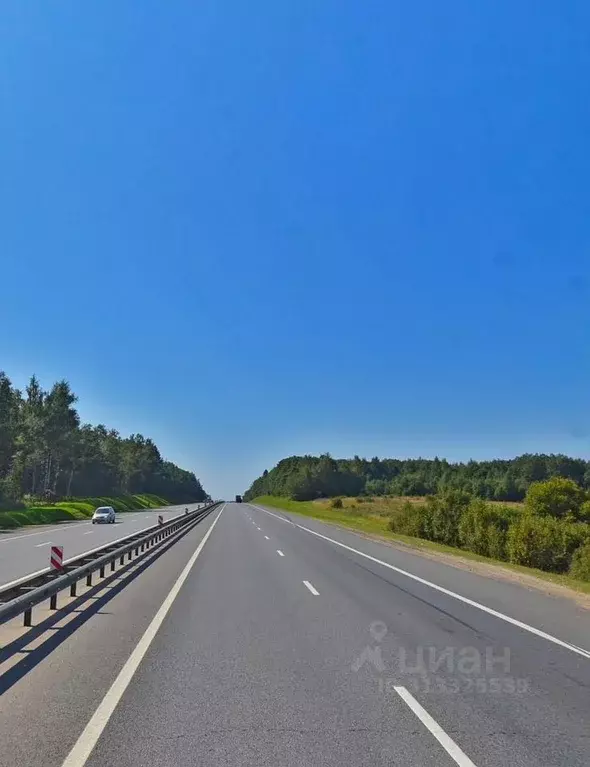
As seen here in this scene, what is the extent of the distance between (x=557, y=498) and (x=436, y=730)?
73478 millimetres

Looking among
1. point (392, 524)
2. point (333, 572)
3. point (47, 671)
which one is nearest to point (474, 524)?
point (392, 524)

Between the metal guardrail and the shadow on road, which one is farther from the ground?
the metal guardrail

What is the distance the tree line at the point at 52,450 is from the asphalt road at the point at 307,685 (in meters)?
48.3

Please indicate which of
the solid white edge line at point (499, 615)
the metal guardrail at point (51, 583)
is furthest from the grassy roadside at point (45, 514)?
the solid white edge line at point (499, 615)

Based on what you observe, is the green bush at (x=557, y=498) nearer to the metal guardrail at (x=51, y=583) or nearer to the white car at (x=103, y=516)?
the white car at (x=103, y=516)

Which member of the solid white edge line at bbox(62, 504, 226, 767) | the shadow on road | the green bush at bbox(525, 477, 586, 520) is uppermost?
the green bush at bbox(525, 477, 586, 520)

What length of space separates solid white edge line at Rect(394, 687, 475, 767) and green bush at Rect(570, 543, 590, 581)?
20926 mm

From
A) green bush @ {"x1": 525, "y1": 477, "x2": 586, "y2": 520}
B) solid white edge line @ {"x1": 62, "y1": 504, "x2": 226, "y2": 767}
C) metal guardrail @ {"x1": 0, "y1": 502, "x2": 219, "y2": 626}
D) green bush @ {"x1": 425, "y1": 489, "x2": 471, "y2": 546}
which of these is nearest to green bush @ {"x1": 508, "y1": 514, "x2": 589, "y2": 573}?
green bush @ {"x1": 425, "y1": 489, "x2": 471, "y2": 546}

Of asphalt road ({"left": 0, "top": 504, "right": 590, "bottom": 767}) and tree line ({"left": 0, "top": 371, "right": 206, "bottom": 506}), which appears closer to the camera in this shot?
asphalt road ({"left": 0, "top": 504, "right": 590, "bottom": 767})

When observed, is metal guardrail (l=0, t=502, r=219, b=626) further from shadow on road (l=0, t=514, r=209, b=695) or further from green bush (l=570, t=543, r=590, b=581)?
green bush (l=570, t=543, r=590, b=581)

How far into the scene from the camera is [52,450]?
254 feet

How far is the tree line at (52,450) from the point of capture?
59.9 m

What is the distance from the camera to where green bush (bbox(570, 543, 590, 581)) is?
83.2 feet

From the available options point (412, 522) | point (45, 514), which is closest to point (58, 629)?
point (412, 522)
